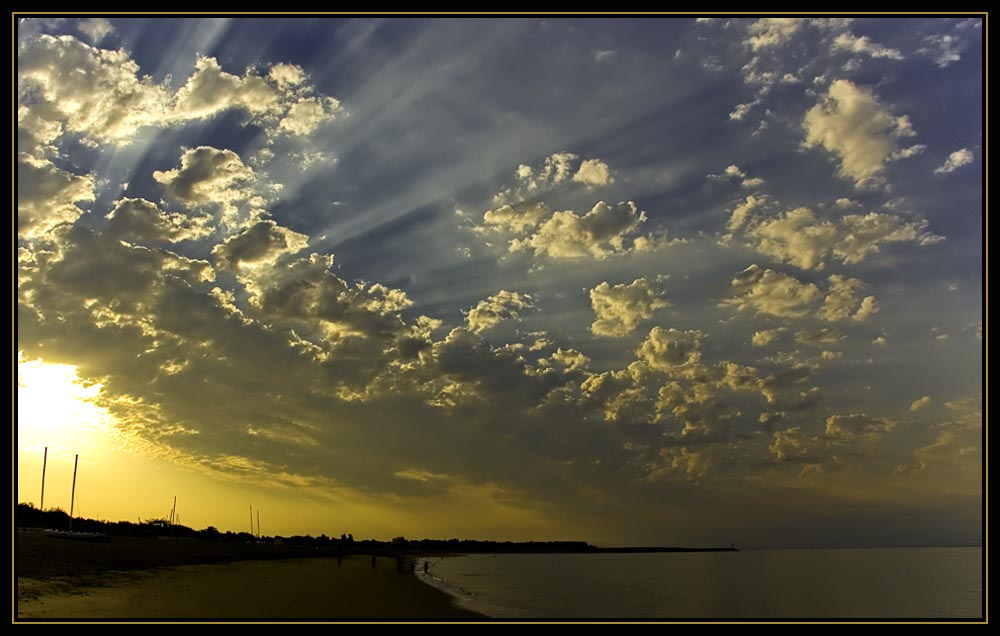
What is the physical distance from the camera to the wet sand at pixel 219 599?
3500 cm

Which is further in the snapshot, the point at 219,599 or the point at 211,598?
the point at 211,598

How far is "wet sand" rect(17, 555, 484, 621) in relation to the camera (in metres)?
35.0

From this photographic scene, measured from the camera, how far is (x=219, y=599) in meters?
43.5

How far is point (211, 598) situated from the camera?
144ft

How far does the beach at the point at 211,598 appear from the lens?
115 ft

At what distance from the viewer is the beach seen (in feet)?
115

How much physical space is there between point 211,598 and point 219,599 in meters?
0.73

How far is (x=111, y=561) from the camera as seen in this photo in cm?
6000
